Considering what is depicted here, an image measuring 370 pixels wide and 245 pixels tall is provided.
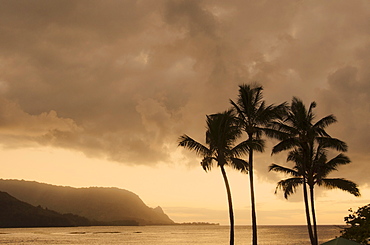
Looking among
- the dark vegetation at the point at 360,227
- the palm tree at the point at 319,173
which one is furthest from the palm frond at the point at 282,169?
the dark vegetation at the point at 360,227

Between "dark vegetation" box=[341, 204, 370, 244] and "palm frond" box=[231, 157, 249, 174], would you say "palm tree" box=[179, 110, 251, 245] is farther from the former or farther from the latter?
"dark vegetation" box=[341, 204, 370, 244]

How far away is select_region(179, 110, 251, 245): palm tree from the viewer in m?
27.0

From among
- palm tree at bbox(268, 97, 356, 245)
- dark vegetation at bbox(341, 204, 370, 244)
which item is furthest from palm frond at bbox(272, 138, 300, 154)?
dark vegetation at bbox(341, 204, 370, 244)

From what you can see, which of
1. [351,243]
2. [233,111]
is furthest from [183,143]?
[351,243]

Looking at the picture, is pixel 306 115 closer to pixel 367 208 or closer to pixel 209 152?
pixel 209 152

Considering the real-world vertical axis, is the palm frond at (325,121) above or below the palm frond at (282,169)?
above

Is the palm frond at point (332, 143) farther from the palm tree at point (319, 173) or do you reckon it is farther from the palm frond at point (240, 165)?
the palm frond at point (240, 165)

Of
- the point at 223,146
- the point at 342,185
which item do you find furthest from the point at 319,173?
the point at 223,146

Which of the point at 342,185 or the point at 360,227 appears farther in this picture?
the point at 342,185

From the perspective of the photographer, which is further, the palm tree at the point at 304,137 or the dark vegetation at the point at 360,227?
the palm tree at the point at 304,137

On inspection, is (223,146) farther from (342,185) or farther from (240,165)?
(342,185)

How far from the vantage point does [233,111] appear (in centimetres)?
2819

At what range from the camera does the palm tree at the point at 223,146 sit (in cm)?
2695

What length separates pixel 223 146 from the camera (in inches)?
1061
